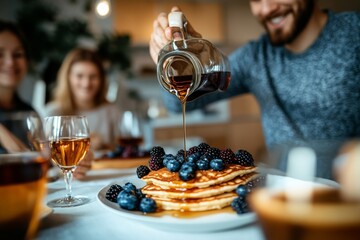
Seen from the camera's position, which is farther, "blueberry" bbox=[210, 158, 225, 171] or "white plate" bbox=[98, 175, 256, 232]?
"blueberry" bbox=[210, 158, 225, 171]

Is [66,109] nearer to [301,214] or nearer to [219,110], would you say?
[301,214]

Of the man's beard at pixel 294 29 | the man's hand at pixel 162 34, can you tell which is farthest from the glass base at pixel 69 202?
the man's beard at pixel 294 29

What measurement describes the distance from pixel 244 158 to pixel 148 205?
28 cm

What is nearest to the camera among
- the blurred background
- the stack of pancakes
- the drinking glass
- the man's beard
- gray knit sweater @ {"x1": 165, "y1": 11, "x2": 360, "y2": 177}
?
the drinking glass

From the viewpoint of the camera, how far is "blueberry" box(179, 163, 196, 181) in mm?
738

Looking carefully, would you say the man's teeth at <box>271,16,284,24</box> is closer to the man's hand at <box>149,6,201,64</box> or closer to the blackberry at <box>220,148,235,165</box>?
the man's hand at <box>149,6,201,64</box>

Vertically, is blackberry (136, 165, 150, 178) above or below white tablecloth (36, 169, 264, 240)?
above

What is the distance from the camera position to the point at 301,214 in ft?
1.12

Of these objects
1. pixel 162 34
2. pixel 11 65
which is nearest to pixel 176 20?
pixel 162 34

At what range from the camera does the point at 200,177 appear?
29.6 inches

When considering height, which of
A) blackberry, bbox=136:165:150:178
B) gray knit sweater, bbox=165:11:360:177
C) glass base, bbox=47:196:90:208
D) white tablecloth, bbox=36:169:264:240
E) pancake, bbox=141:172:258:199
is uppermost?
gray knit sweater, bbox=165:11:360:177

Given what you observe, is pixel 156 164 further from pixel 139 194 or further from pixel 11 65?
pixel 11 65

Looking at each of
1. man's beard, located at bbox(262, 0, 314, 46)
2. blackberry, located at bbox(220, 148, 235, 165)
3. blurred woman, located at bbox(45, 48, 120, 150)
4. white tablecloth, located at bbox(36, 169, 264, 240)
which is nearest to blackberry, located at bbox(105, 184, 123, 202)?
white tablecloth, located at bbox(36, 169, 264, 240)

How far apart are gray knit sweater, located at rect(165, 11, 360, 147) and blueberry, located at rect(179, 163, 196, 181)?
2.92ft
